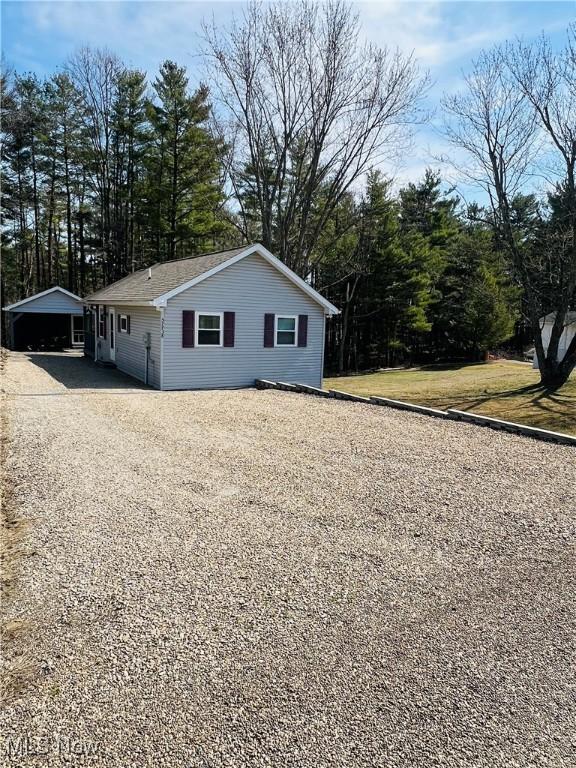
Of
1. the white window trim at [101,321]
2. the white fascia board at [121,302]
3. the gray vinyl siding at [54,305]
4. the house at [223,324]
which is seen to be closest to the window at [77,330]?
the gray vinyl siding at [54,305]

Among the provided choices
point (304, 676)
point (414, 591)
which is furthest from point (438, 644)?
point (304, 676)

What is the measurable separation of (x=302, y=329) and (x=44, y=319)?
597 inches

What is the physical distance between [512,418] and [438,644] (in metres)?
8.24

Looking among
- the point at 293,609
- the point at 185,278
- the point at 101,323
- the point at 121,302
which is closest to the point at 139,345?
the point at 121,302

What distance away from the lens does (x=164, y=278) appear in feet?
52.3

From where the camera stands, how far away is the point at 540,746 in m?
2.28

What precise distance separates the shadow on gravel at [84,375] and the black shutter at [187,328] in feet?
5.24

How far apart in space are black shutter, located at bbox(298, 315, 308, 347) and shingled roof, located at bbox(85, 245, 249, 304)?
2.75m

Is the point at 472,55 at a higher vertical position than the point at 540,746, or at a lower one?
higher

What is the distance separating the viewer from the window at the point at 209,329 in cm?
1431

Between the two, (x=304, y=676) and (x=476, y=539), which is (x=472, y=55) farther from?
(x=304, y=676)

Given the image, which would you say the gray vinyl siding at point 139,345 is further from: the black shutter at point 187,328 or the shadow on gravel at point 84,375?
the black shutter at point 187,328

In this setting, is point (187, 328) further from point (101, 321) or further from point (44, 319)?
point (44, 319)

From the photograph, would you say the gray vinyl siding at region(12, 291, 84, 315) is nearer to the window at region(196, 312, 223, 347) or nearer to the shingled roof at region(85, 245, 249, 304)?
the shingled roof at region(85, 245, 249, 304)
